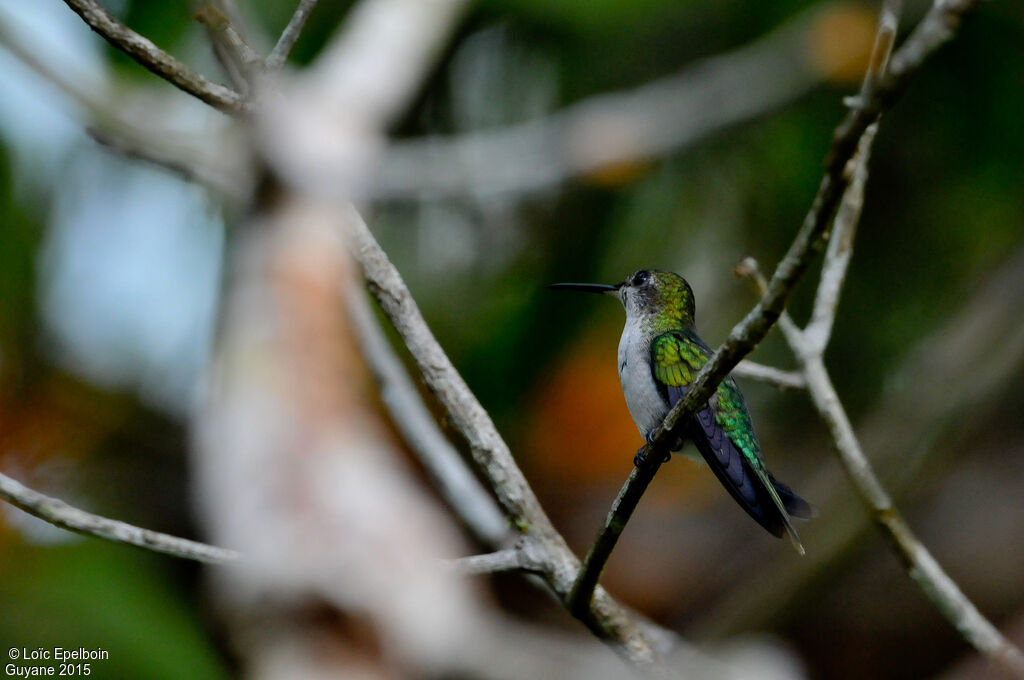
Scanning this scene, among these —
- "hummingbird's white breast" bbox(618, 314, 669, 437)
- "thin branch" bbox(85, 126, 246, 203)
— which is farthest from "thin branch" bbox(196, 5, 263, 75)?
"hummingbird's white breast" bbox(618, 314, 669, 437)

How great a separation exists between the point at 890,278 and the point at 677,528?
8.33 feet

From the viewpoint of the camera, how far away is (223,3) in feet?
6.17

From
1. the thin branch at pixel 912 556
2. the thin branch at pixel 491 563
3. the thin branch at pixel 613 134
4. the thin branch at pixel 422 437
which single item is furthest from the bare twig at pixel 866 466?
the thin branch at pixel 613 134

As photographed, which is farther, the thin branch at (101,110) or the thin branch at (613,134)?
the thin branch at (613,134)

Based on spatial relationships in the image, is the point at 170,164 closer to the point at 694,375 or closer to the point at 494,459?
the point at 494,459

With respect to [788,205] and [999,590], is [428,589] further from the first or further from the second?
[788,205]

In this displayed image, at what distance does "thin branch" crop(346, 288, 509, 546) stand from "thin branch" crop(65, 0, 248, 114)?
2.93 feet

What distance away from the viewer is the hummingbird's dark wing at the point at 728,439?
2201 millimetres

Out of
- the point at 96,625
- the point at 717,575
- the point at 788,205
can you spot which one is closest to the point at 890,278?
the point at 788,205

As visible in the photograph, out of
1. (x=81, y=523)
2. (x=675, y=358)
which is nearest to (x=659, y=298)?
(x=675, y=358)

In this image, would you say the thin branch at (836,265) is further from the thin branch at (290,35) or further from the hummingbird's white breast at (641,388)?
the thin branch at (290,35)

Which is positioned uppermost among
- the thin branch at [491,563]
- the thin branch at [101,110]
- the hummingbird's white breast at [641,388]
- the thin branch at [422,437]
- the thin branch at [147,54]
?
the thin branch at [147,54]

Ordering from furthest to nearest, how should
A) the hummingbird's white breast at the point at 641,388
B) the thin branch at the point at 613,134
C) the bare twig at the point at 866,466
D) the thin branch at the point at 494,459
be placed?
the thin branch at the point at 613,134 < the hummingbird's white breast at the point at 641,388 < the bare twig at the point at 866,466 < the thin branch at the point at 494,459

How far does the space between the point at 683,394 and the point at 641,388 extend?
0.40 metres
